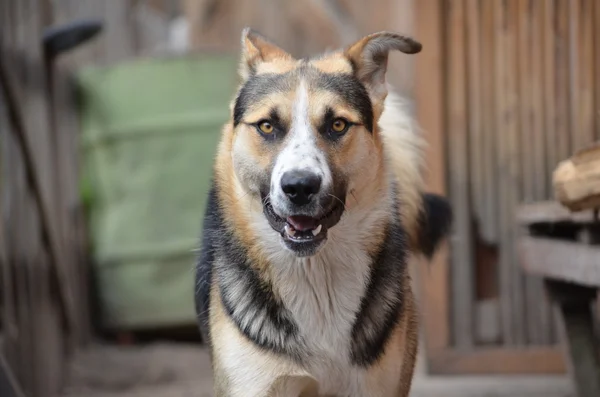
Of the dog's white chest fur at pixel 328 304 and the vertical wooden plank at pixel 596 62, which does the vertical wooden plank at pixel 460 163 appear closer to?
the vertical wooden plank at pixel 596 62

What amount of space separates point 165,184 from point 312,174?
454 centimetres

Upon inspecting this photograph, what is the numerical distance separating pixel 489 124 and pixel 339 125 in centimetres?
271

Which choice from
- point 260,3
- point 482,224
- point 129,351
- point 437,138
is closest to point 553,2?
point 437,138

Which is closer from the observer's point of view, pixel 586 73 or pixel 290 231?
pixel 290 231

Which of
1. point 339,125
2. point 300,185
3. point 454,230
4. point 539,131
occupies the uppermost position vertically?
point 339,125

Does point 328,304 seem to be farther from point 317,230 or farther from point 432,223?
point 432,223

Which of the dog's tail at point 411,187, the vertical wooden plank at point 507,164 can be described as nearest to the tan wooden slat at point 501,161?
the vertical wooden plank at point 507,164

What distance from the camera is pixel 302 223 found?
3.00 metres

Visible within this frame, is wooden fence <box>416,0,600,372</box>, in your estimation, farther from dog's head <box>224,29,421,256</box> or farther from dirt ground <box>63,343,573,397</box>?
dog's head <box>224,29,421,256</box>

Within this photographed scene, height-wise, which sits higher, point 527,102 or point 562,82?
point 562,82

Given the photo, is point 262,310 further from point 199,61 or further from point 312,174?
point 199,61

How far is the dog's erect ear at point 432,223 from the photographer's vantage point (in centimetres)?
400

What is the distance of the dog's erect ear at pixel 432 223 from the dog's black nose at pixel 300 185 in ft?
3.92

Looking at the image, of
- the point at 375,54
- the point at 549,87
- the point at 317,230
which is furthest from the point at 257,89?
the point at 549,87
